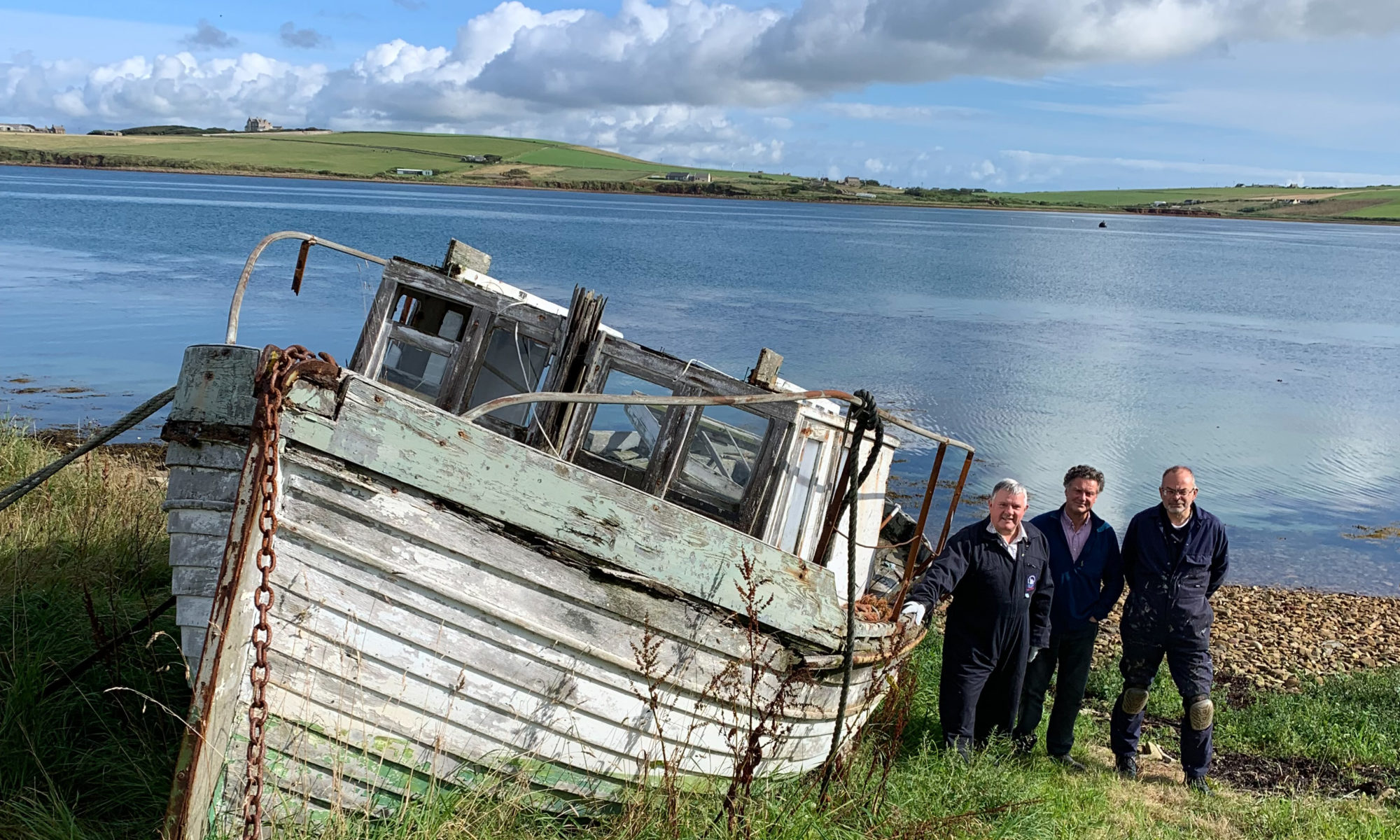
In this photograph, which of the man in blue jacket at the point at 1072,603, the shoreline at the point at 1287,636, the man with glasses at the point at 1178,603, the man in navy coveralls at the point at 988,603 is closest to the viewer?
the man in navy coveralls at the point at 988,603

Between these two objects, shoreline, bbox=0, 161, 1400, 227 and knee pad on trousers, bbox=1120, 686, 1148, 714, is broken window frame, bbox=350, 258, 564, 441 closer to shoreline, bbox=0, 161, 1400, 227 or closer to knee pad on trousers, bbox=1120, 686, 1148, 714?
knee pad on trousers, bbox=1120, 686, 1148, 714

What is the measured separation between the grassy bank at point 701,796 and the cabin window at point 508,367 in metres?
2.22

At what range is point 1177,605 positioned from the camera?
6176 millimetres

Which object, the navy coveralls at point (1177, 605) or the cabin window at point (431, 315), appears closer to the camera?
the navy coveralls at point (1177, 605)

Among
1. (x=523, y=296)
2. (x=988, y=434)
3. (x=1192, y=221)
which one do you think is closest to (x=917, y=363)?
(x=988, y=434)

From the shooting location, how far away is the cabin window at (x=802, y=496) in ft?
18.5

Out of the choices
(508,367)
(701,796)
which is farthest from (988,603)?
(508,367)

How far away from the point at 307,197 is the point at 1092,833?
88.7 meters

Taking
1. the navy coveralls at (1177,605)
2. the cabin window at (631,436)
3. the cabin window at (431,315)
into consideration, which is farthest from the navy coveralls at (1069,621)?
the cabin window at (431,315)

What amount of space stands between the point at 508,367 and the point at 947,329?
27.0 metres

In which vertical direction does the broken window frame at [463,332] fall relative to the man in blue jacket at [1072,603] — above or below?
above

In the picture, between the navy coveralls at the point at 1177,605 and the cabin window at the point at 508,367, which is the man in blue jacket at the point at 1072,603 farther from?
the cabin window at the point at 508,367

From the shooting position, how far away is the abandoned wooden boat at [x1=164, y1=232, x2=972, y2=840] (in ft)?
13.0

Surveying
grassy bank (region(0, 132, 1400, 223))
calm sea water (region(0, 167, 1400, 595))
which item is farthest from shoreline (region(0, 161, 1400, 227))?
calm sea water (region(0, 167, 1400, 595))
